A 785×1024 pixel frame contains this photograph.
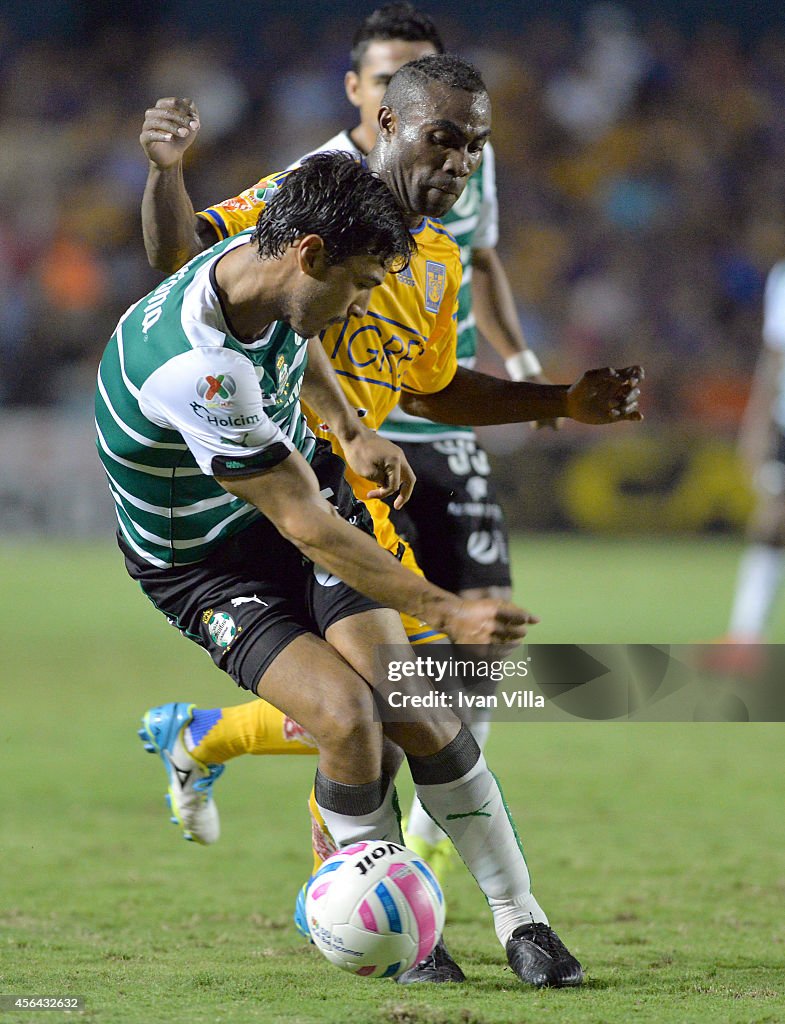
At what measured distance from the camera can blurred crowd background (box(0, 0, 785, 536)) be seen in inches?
615

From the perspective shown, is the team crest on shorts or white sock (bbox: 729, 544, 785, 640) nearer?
the team crest on shorts

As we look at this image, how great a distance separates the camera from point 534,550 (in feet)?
45.2

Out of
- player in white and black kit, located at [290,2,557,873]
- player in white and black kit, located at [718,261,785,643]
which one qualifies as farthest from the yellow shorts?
player in white and black kit, located at [718,261,785,643]

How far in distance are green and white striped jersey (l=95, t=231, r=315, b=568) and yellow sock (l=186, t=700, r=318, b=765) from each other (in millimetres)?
981

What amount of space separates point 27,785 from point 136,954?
234cm

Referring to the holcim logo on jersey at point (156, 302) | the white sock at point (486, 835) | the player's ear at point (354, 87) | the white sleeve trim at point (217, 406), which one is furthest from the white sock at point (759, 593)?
the white sleeve trim at point (217, 406)

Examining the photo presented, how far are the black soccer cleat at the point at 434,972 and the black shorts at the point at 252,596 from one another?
0.82 metres

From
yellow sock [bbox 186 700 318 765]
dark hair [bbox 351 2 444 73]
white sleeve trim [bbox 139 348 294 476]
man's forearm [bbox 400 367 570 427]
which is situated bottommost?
yellow sock [bbox 186 700 318 765]

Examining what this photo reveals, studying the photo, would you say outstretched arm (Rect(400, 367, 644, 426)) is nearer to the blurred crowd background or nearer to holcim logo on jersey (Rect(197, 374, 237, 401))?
holcim logo on jersey (Rect(197, 374, 237, 401))

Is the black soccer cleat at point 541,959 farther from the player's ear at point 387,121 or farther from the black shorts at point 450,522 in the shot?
the player's ear at point 387,121

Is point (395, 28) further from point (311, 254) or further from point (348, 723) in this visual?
point (348, 723)

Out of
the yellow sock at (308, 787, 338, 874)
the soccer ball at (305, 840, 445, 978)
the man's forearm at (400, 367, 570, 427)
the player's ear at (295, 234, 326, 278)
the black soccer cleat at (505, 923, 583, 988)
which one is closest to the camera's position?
the player's ear at (295, 234, 326, 278)

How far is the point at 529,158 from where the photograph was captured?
56.1ft

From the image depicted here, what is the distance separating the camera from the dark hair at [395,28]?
15.9ft
